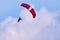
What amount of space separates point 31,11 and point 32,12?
44 cm

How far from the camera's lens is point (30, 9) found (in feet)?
80.0

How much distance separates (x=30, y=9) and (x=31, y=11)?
0.66 metres

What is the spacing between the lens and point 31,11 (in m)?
24.4

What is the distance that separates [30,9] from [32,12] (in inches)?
42.5

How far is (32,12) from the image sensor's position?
79.5 ft
